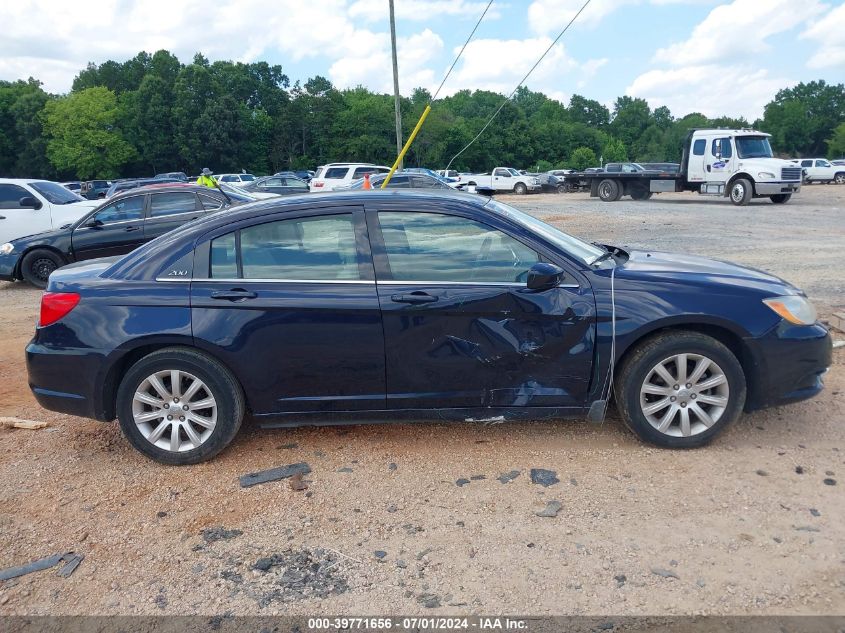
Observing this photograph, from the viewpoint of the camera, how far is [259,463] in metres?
4.39

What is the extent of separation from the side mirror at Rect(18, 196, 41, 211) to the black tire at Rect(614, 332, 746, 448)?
12.7m

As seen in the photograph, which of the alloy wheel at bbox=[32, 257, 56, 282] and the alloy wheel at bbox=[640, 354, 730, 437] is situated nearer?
the alloy wheel at bbox=[640, 354, 730, 437]

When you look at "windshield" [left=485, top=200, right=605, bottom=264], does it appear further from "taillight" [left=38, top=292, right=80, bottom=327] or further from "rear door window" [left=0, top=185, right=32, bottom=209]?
"rear door window" [left=0, top=185, right=32, bottom=209]

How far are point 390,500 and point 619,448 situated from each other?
1474 mm

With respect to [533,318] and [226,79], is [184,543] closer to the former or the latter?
[533,318]

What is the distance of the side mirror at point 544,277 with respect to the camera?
13.5ft

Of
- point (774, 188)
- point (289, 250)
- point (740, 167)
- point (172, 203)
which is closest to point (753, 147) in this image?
point (740, 167)

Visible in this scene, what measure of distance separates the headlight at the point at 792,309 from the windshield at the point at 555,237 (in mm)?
1089

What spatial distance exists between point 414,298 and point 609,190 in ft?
89.3

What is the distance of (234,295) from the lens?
166 inches

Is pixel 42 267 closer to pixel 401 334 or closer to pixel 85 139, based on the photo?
pixel 401 334

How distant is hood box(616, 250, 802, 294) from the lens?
4293 mm

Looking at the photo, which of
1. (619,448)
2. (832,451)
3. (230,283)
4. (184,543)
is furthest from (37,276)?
(832,451)

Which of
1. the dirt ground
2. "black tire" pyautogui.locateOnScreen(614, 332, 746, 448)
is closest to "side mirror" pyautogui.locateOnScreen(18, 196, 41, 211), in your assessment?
the dirt ground
